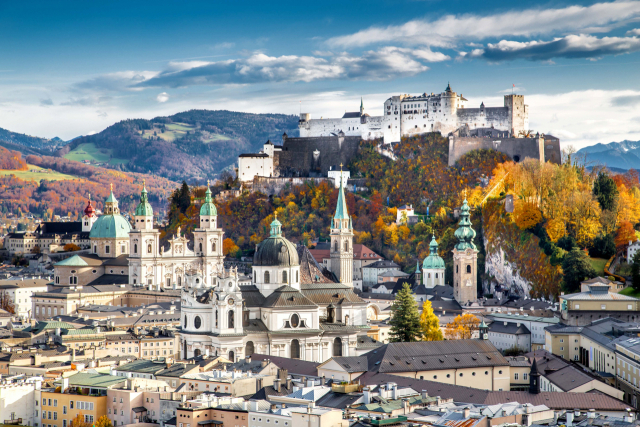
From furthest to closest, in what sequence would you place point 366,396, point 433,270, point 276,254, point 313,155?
point 313,155 < point 433,270 < point 276,254 < point 366,396

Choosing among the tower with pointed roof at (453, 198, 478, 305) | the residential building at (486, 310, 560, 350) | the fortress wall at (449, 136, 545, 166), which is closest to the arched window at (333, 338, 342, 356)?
the residential building at (486, 310, 560, 350)

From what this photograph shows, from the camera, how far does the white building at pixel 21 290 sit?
412 ft

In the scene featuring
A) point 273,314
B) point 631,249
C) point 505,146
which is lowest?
point 273,314

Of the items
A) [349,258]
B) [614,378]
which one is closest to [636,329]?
[614,378]

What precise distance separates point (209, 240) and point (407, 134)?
2885 centimetres

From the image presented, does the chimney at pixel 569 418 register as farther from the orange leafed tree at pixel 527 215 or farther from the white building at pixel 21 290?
the white building at pixel 21 290

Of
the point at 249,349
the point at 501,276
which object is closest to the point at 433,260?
the point at 501,276

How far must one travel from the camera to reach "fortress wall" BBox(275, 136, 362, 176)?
140 meters

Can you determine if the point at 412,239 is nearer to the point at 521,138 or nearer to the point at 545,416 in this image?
the point at 521,138

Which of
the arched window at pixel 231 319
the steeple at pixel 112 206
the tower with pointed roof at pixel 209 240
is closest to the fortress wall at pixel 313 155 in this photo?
the tower with pointed roof at pixel 209 240

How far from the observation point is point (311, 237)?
132 metres

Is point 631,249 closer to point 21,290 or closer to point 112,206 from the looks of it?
point 21,290

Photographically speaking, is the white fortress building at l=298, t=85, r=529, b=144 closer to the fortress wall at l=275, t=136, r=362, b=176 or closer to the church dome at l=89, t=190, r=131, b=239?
the fortress wall at l=275, t=136, r=362, b=176

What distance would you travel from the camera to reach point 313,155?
5581 inches
